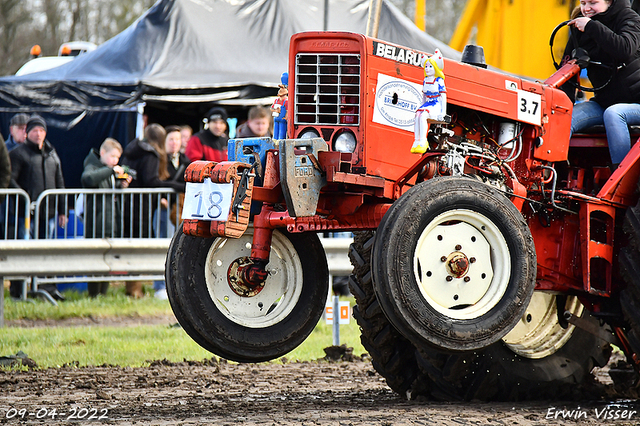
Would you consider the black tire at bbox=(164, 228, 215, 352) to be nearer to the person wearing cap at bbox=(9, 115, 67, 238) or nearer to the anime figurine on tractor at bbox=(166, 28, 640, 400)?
the anime figurine on tractor at bbox=(166, 28, 640, 400)

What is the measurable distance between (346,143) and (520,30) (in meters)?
9.75

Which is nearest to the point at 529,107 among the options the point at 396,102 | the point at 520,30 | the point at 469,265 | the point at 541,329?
the point at 396,102

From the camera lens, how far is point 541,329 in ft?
21.5

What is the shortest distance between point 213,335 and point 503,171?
197cm

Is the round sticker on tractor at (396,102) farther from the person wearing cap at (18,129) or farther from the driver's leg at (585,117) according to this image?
the person wearing cap at (18,129)

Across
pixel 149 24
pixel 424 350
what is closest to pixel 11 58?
pixel 149 24

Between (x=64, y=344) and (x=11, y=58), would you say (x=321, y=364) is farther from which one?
(x=11, y=58)

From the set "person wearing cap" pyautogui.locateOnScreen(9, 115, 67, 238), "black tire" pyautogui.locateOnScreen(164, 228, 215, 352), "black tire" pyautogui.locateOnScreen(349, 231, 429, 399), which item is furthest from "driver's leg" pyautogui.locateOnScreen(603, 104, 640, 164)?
"person wearing cap" pyautogui.locateOnScreen(9, 115, 67, 238)

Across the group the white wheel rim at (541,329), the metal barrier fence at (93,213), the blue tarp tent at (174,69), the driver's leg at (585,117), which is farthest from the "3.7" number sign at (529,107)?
the blue tarp tent at (174,69)

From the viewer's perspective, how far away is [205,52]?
13.2m

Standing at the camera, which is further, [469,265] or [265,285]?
[265,285]

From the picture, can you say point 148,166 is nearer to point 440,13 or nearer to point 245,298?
point 245,298

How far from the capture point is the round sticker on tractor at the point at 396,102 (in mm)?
5223

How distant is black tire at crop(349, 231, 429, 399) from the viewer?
6.15 m
